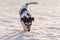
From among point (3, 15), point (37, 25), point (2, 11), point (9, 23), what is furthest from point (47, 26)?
point (2, 11)

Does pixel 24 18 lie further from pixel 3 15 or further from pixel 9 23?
pixel 3 15

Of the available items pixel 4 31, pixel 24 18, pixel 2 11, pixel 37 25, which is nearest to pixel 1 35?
pixel 4 31

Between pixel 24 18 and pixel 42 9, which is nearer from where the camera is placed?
pixel 24 18

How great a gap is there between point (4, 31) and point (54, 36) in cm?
130

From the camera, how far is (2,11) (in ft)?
24.3

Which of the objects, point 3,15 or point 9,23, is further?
point 3,15

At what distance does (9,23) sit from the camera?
19.4 feet

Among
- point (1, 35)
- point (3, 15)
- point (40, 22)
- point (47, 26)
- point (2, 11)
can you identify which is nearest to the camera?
point (1, 35)

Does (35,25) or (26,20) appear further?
(35,25)

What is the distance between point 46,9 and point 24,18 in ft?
9.65

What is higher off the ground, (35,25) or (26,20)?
(26,20)

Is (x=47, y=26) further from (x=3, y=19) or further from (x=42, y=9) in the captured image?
(x=42, y=9)

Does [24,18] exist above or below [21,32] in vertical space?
above

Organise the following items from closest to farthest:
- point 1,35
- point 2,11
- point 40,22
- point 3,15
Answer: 1. point 1,35
2. point 40,22
3. point 3,15
4. point 2,11
